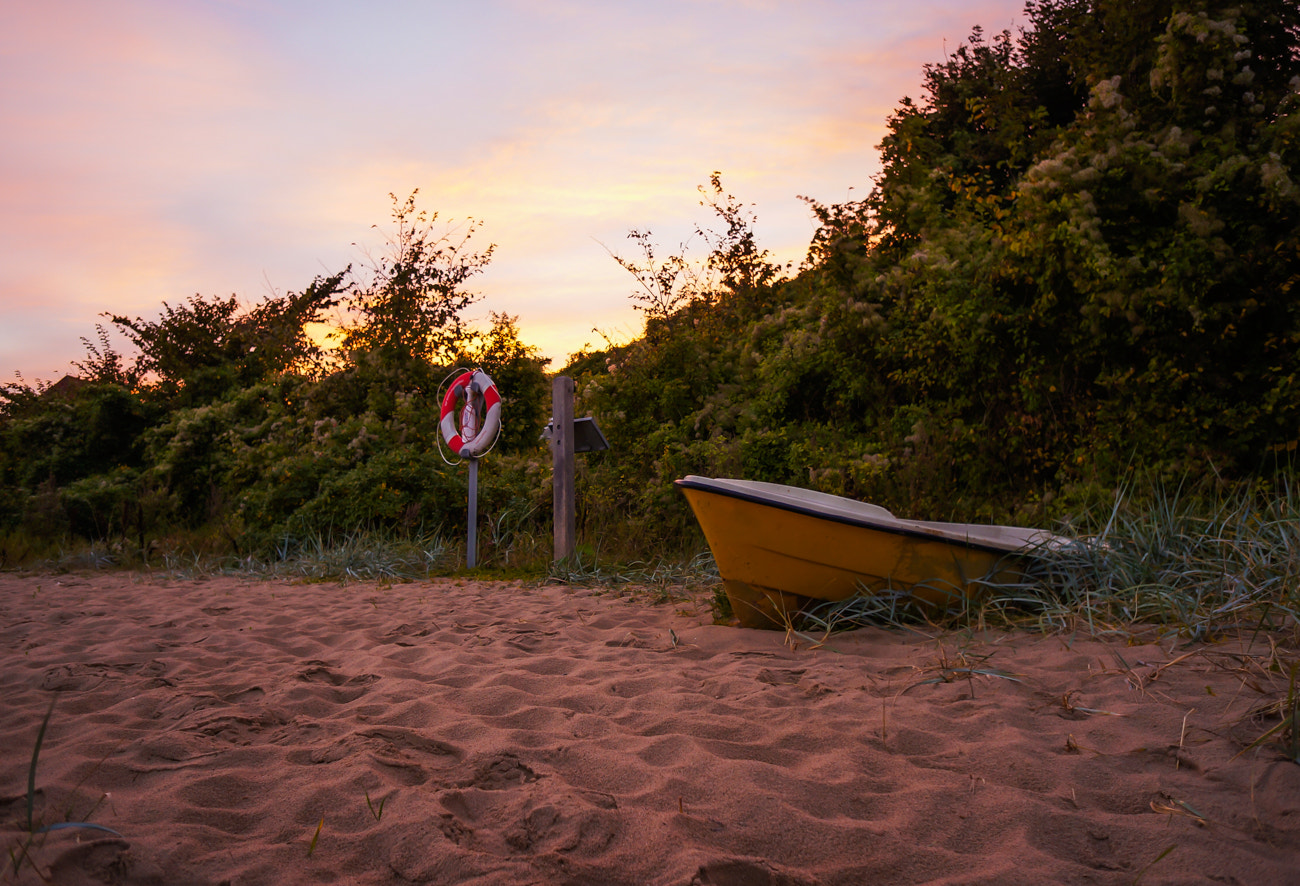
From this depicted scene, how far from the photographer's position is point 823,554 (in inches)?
143

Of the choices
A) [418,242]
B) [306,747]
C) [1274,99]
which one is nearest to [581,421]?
[306,747]

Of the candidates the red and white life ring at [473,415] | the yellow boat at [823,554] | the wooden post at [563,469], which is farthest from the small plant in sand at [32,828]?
the red and white life ring at [473,415]

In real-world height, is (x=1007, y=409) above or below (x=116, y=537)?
above

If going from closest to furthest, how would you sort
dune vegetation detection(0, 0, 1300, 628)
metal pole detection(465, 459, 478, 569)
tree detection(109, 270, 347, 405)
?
dune vegetation detection(0, 0, 1300, 628), metal pole detection(465, 459, 478, 569), tree detection(109, 270, 347, 405)

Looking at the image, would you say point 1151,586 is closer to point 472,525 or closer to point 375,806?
point 375,806

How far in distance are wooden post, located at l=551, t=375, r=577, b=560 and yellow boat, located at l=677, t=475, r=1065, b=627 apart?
2.71 meters

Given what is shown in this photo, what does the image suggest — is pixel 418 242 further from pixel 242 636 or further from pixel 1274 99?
pixel 1274 99

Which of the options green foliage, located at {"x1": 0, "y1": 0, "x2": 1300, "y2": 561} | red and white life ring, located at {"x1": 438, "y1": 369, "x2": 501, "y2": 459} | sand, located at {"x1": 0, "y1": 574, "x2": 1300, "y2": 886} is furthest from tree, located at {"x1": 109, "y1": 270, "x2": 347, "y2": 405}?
sand, located at {"x1": 0, "y1": 574, "x2": 1300, "y2": 886}

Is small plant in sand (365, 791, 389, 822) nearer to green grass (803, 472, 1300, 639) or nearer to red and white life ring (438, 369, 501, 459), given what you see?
green grass (803, 472, 1300, 639)

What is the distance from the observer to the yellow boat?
358 centimetres

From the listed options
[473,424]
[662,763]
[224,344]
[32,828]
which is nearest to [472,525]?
[473,424]

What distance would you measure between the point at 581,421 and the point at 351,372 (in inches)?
241

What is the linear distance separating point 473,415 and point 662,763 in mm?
5415

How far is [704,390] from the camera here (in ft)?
27.9
